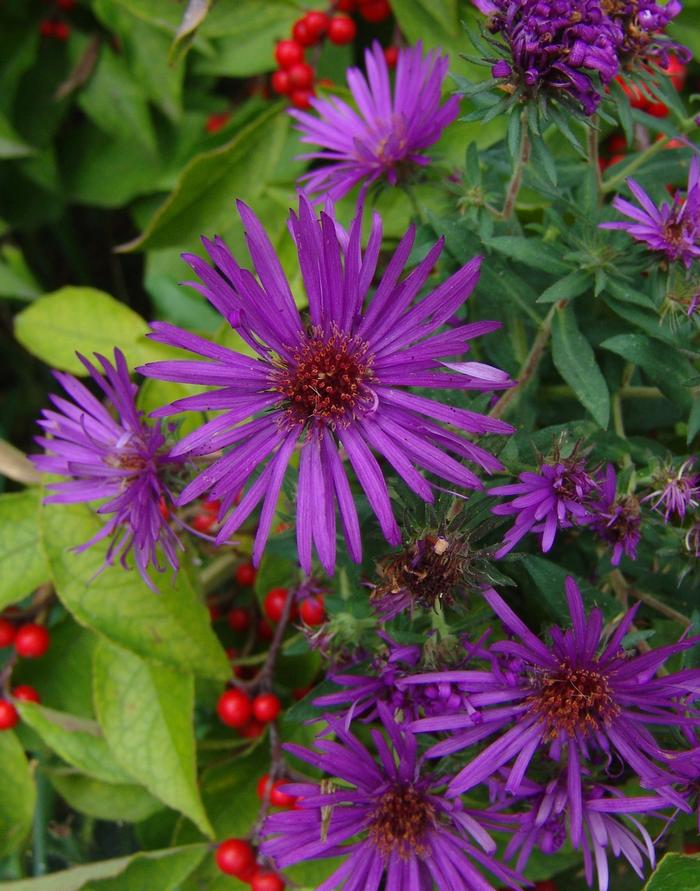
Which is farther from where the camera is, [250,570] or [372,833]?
[250,570]

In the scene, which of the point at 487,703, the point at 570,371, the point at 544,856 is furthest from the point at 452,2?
Result: the point at 544,856

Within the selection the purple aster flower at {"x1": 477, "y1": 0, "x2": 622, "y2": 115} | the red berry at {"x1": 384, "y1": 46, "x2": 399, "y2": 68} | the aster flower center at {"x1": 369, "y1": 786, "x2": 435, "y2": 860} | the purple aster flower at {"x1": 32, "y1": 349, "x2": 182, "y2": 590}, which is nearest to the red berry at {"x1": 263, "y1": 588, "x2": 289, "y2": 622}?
the purple aster flower at {"x1": 32, "y1": 349, "x2": 182, "y2": 590}

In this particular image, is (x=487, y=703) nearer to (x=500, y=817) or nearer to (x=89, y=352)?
(x=500, y=817)

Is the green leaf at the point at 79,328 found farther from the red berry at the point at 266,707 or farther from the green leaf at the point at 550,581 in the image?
the green leaf at the point at 550,581

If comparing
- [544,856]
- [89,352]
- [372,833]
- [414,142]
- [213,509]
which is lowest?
[544,856]

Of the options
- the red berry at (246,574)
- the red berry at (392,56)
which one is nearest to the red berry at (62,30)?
the red berry at (392,56)

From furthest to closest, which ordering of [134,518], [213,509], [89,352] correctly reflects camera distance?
[89,352], [213,509], [134,518]
